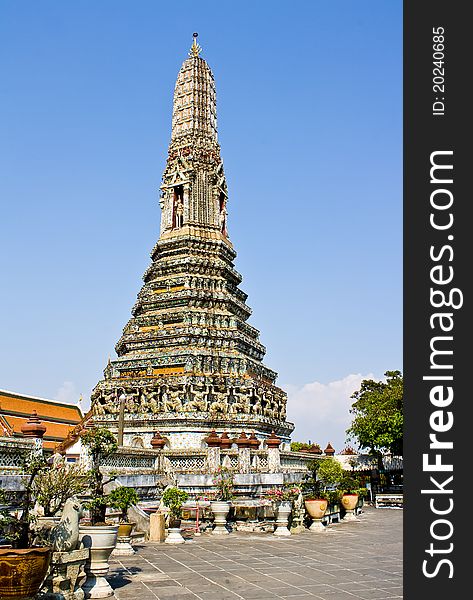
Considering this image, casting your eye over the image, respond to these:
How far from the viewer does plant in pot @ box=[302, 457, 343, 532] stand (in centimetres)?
1994

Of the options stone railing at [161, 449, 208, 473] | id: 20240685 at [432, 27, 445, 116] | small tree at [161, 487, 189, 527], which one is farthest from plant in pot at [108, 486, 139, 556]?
stone railing at [161, 449, 208, 473]

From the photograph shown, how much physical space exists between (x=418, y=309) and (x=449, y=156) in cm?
211

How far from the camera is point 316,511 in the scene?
1994 centimetres

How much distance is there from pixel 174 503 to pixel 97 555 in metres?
7.46

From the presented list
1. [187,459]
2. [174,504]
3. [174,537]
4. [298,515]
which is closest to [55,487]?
[174,537]

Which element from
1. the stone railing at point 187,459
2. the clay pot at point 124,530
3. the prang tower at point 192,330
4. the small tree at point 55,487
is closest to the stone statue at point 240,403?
the prang tower at point 192,330

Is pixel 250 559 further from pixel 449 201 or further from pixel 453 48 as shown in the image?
pixel 453 48

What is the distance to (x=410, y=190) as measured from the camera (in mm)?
8453

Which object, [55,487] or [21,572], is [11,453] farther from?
[21,572]

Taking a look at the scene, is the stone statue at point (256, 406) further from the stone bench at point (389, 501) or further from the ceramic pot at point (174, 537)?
the ceramic pot at point (174, 537)

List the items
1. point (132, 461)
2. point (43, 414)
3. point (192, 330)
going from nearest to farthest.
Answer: point (132, 461) → point (192, 330) → point (43, 414)

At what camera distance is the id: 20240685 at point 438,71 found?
345 inches

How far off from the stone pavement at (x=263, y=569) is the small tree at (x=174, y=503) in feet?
2.63

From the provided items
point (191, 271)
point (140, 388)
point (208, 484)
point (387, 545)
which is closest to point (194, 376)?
point (140, 388)
